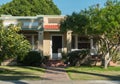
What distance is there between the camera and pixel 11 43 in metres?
20.6

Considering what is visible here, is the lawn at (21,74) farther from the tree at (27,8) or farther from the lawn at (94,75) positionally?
the tree at (27,8)

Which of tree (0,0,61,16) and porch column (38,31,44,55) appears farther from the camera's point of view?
tree (0,0,61,16)

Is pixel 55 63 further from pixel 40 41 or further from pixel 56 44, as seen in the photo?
pixel 56 44

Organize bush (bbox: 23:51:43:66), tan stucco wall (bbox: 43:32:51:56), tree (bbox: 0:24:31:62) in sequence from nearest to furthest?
1. tree (bbox: 0:24:31:62)
2. bush (bbox: 23:51:43:66)
3. tan stucco wall (bbox: 43:32:51:56)

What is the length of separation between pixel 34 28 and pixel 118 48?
720 cm

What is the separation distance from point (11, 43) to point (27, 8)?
39.8 meters

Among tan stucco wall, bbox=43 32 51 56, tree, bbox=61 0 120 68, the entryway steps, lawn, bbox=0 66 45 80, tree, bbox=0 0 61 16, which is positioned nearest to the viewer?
lawn, bbox=0 66 45 80

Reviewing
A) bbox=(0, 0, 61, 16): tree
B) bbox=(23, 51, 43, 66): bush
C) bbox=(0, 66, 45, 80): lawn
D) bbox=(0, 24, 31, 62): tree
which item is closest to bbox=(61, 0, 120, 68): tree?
bbox=(23, 51, 43, 66): bush

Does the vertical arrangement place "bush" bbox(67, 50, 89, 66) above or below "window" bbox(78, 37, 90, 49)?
below

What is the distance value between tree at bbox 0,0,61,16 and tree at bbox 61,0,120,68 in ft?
114

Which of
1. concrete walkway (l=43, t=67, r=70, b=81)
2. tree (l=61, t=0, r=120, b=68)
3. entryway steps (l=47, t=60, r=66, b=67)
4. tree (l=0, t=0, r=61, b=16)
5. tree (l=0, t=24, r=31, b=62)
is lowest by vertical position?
concrete walkway (l=43, t=67, r=70, b=81)

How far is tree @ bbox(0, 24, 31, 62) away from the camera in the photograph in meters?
20.5

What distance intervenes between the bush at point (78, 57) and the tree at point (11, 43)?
708cm

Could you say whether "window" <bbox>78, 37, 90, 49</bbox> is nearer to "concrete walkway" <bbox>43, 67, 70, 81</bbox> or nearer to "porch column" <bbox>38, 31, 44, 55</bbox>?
"porch column" <bbox>38, 31, 44, 55</bbox>
